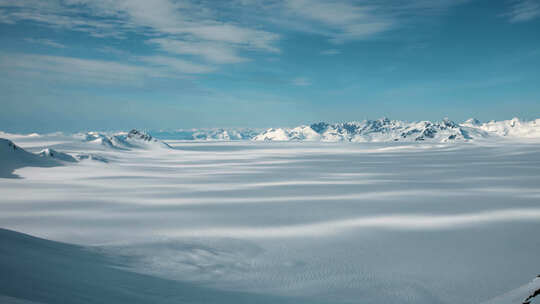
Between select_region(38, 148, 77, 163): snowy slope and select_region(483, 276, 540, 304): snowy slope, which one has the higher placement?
select_region(38, 148, 77, 163): snowy slope

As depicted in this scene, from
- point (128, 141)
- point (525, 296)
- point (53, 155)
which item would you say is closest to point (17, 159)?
point (53, 155)

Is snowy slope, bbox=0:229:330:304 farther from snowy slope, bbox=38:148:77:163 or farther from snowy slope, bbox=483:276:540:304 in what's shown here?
snowy slope, bbox=38:148:77:163

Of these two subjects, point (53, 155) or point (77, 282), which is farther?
point (53, 155)

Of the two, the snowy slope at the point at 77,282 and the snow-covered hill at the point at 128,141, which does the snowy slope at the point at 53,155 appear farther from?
the snowy slope at the point at 77,282

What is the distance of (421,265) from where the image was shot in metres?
9.74

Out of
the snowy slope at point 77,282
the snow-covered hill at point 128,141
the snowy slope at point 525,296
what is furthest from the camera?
the snow-covered hill at point 128,141

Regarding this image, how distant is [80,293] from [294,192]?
20478 mm

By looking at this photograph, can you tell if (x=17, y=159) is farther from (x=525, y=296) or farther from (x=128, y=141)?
(x=128, y=141)

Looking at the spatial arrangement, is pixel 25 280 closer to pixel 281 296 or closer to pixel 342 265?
pixel 281 296

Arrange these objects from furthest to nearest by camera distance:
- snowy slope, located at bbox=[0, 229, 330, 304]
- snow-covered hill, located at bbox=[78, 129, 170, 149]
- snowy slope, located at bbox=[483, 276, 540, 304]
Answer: snow-covered hill, located at bbox=[78, 129, 170, 149] → snowy slope, located at bbox=[0, 229, 330, 304] → snowy slope, located at bbox=[483, 276, 540, 304]

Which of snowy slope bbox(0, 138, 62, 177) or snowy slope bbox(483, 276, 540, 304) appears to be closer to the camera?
snowy slope bbox(483, 276, 540, 304)

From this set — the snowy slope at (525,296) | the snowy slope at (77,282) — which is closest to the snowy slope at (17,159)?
the snowy slope at (77,282)

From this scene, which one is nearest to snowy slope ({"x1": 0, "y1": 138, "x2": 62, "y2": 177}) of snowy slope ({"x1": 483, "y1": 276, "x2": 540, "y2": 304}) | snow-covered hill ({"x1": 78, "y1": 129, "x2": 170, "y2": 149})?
snowy slope ({"x1": 483, "y1": 276, "x2": 540, "y2": 304})

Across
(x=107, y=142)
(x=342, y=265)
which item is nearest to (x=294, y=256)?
(x=342, y=265)
